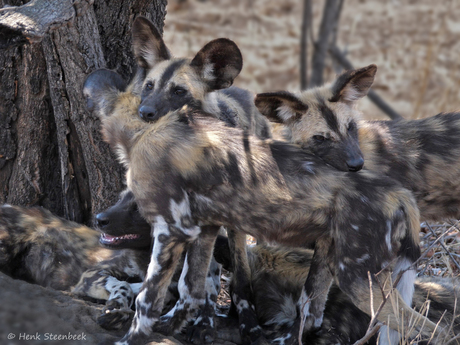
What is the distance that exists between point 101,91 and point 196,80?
2.14ft

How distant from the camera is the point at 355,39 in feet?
37.8

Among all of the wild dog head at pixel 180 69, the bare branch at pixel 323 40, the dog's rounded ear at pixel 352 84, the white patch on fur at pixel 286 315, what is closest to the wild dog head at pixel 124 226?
the wild dog head at pixel 180 69

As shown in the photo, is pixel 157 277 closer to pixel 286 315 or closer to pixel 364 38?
pixel 286 315

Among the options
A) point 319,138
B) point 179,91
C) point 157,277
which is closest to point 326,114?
point 319,138

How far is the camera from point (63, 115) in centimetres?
391

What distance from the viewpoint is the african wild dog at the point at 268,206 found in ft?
9.58

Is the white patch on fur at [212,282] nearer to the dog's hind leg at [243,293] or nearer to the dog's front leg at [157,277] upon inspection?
the dog's hind leg at [243,293]

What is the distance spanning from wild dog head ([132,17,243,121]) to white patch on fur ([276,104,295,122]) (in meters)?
0.45

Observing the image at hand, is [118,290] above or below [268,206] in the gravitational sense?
below

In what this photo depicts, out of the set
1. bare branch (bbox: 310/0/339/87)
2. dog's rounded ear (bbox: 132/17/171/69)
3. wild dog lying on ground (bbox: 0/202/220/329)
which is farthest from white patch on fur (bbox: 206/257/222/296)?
bare branch (bbox: 310/0/339/87)

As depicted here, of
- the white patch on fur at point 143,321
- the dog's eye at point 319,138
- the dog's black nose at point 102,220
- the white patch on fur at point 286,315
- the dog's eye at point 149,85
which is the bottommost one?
the white patch on fur at point 286,315

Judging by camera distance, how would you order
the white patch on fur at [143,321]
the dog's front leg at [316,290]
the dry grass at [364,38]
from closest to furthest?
1. the white patch on fur at [143,321]
2. the dog's front leg at [316,290]
3. the dry grass at [364,38]

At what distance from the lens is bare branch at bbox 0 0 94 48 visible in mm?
2896

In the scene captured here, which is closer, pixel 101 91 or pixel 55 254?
pixel 101 91
